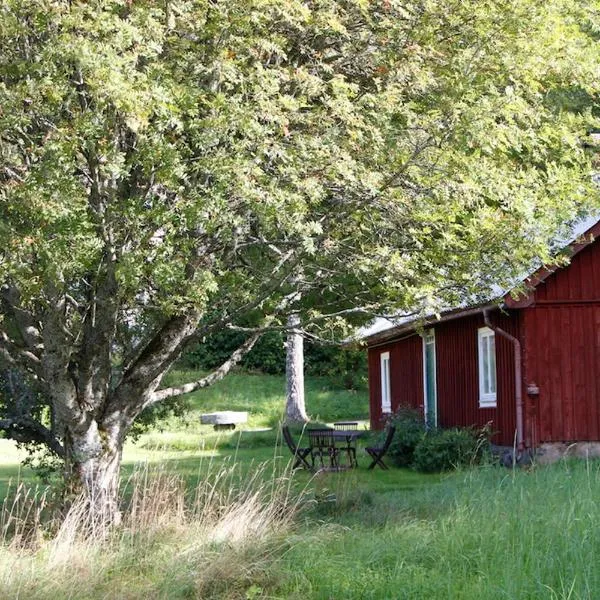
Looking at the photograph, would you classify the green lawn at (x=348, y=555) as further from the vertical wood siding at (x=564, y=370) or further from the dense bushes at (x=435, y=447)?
the dense bushes at (x=435, y=447)

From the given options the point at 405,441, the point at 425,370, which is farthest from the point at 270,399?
the point at 405,441

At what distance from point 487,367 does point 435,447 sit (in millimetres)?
2179

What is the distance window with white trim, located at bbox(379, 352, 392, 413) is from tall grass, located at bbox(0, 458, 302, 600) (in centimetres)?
1787

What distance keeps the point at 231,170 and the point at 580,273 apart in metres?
9.98

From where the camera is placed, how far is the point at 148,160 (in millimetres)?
9023

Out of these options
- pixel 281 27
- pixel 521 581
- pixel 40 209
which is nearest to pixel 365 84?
pixel 281 27

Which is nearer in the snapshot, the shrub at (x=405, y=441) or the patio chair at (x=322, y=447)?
the patio chair at (x=322, y=447)

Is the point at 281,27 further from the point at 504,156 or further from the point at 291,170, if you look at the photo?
the point at 504,156

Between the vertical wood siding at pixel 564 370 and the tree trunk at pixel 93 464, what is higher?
the vertical wood siding at pixel 564 370

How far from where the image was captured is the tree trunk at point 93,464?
422 inches

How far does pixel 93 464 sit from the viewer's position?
35.7 ft

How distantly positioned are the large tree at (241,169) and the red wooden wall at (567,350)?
5286mm

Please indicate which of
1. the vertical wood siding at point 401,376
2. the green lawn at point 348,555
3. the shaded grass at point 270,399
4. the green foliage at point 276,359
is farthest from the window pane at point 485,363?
the green foliage at point 276,359

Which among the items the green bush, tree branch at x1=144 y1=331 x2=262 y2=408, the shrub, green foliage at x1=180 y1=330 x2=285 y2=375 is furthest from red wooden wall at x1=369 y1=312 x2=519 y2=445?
green foliage at x1=180 y1=330 x2=285 y2=375
